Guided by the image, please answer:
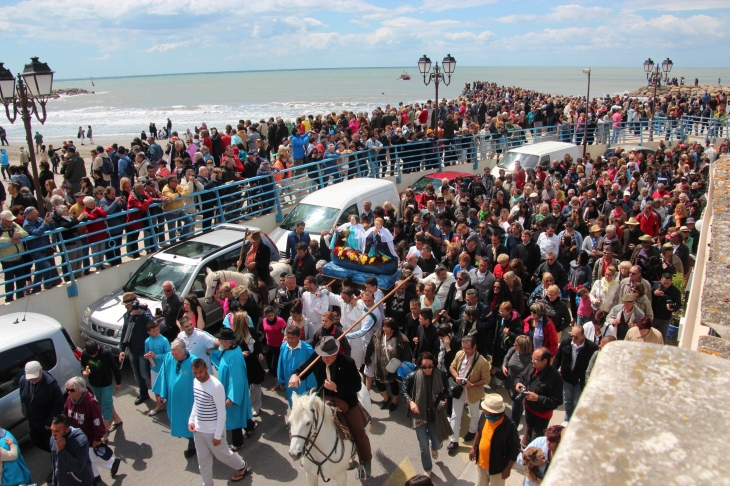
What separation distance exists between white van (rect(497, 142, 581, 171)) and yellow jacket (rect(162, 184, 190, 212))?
10.5 meters

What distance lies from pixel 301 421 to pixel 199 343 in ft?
7.94

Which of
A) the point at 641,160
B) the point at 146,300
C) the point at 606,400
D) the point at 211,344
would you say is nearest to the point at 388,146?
the point at 641,160

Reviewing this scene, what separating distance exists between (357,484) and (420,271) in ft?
12.9

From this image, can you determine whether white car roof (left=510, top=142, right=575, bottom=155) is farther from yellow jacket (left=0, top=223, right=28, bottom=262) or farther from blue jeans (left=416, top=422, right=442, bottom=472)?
yellow jacket (left=0, top=223, right=28, bottom=262)

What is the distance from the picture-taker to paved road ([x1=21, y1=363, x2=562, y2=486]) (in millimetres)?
6543

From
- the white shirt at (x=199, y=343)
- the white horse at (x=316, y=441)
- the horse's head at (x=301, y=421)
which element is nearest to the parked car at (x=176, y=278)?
the white shirt at (x=199, y=343)

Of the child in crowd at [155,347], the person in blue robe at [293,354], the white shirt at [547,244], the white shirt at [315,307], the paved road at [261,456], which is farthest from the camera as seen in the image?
the white shirt at [547,244]

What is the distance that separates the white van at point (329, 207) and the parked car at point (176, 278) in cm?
151

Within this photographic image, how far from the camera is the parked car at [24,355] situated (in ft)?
22.7

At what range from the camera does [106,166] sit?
586 inches

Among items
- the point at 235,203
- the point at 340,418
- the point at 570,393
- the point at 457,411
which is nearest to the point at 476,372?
the point at 457,411

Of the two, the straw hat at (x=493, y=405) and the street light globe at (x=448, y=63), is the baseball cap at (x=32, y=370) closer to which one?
the straw hat at (x=493, y=405)

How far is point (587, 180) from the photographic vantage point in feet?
48.7

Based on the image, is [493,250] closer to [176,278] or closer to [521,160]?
[176,278]
